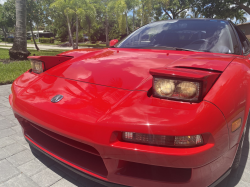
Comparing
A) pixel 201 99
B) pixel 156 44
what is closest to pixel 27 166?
pixel 201 99

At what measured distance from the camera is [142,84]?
1.46m

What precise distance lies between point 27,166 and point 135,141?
4.12 ft

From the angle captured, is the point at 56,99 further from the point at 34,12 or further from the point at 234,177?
the point at 34,12

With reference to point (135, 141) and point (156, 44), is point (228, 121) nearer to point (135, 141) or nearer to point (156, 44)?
point (135, 141)

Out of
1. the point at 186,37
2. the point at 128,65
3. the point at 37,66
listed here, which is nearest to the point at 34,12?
the point at 37,66

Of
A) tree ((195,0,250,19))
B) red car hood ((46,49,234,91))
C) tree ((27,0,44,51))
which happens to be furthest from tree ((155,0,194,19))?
red car hood ((46,49,234,91))

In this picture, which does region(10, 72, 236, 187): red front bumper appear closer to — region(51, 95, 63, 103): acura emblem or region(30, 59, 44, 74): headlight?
region(51, 95, 63, 103): acura emblem

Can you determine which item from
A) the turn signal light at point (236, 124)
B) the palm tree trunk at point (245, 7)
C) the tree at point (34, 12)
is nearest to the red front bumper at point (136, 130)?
the turn signal light at point (236, 124)

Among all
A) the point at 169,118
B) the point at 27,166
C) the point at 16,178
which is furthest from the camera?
the point at 27,166

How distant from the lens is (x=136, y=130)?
1120 millimetres

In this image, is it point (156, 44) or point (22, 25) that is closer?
point (156, 44)

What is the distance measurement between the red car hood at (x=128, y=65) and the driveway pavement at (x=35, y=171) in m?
0.84

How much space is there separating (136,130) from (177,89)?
36 cm

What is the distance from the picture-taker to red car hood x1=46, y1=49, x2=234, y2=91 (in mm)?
1472
